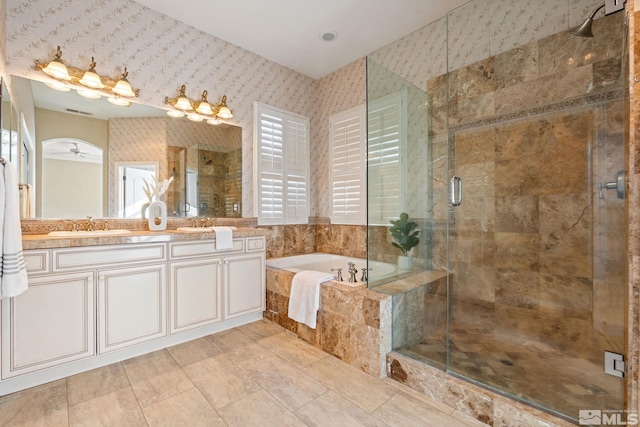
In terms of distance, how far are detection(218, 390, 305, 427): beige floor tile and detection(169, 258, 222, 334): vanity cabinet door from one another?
38.4 inches

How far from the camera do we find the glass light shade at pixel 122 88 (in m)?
2.42

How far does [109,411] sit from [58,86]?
2.37 meters

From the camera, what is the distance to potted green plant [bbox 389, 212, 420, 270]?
237 cm

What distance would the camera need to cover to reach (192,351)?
2254 millimetres

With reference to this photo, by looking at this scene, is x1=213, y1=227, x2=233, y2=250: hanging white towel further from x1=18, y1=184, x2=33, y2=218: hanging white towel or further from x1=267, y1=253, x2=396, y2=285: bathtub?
x1=18, y1=184, x2=33, y2=218: hanging white towel

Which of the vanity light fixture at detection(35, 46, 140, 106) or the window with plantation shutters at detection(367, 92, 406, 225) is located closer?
the vanity light fixture at detection(35, 46, 140, 106)

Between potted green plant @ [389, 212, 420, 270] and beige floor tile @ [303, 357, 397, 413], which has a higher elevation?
potted green plant @ [389, 212, 420, 270]

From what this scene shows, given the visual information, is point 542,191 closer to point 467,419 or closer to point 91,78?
point 467,419

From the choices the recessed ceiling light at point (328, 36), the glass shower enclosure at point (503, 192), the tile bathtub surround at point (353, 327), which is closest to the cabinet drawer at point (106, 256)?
the tile bathtub surround at point (353, 327)

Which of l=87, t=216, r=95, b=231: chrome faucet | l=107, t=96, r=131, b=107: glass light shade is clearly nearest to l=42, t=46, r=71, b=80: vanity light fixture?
l=107, t=96, r=131, b=107: glass light shade

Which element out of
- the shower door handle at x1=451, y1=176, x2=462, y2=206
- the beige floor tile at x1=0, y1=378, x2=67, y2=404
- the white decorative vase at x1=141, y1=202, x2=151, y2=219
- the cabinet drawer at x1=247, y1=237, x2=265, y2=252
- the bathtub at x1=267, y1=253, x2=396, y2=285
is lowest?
the beige floor tile at x1=0, y1=378, x2=67, y2=404

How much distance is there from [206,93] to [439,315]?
10.0 ft

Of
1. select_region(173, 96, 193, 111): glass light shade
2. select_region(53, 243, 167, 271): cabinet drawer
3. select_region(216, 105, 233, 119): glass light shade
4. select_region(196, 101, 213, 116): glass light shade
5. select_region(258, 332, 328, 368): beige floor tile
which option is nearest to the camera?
select_region(53, 243, 167, 271): cabinet drawer

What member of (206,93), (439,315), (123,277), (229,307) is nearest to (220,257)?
(229,307)
